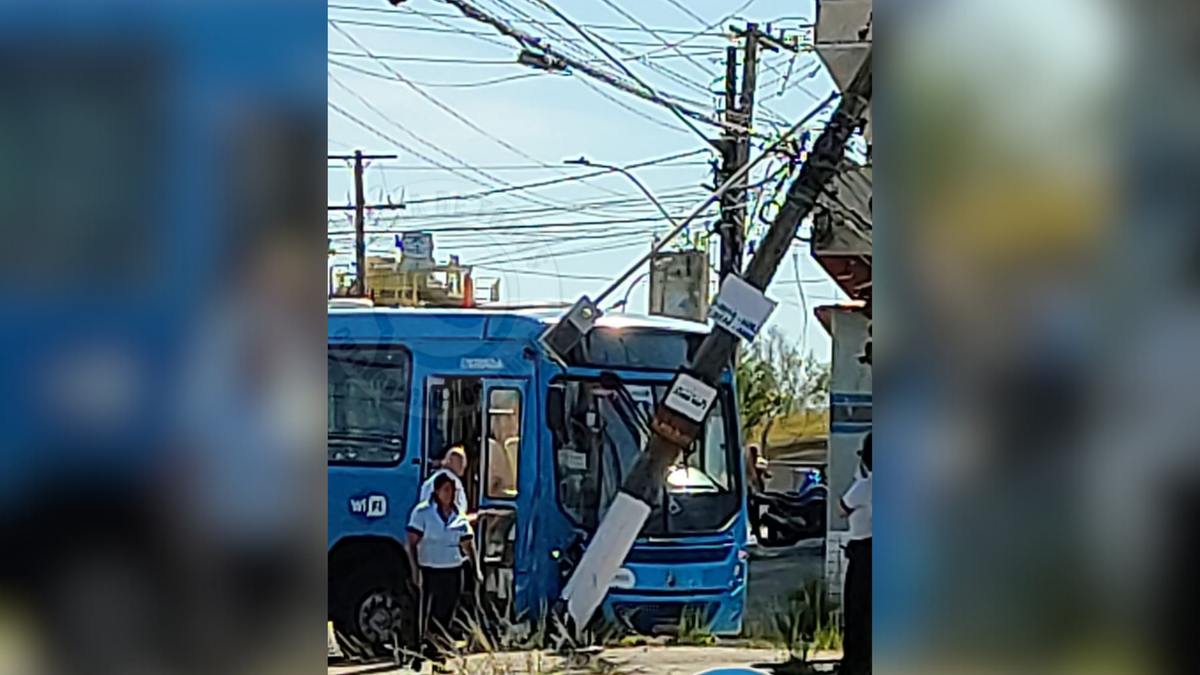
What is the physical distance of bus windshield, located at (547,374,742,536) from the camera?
19.0 ft

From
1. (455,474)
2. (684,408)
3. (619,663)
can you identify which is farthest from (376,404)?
(619,663)

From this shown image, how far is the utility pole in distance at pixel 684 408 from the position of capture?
18.9ft

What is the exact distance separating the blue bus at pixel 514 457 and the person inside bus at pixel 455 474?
0.11 ft

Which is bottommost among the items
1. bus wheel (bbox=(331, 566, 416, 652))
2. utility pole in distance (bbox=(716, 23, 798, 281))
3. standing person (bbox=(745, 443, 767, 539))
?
bus wheel (bbox=(331, 566, 416, 652))

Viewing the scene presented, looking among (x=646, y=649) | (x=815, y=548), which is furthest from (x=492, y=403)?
(x=815, y=548)

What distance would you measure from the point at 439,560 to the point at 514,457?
0.59 meters

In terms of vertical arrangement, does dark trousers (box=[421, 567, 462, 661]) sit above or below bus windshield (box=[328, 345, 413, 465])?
below

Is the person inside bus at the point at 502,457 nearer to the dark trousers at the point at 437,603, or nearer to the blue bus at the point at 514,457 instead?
the blue bus at the point at 514,457

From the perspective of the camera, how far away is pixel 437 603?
18.6 ft

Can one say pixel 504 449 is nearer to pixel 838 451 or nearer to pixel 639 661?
pixel 639 661
